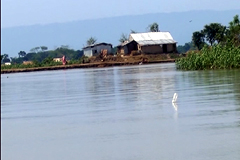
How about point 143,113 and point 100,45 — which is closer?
point 143,113

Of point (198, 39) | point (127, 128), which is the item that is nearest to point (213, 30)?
point (198, 39)

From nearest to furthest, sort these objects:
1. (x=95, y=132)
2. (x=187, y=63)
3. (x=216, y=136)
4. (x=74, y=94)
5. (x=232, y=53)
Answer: (x=216, y=136) < (x=95, y=132) < (x=74, y=94) < (x=232, y=53) < (x=187, y=63)

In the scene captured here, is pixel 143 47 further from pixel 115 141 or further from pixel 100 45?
pixel 115 141

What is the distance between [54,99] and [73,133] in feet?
27.6

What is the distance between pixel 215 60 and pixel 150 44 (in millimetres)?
28816

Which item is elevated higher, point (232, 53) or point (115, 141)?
point (232, 53)

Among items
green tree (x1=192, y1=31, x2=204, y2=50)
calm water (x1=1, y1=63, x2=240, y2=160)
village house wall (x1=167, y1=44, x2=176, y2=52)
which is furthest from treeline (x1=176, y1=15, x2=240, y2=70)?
green tree (x1=192, y1=31, x2=204, y2=50)

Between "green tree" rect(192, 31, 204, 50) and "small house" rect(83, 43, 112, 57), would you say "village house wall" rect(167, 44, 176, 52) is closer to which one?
"green tree" rect(192, 31, 204, 50)

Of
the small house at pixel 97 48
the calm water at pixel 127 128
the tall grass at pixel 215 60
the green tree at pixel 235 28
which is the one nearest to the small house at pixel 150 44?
the small house at pixel 97 48

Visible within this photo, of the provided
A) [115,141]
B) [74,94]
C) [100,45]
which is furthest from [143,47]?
[115,141]

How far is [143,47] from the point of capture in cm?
6372

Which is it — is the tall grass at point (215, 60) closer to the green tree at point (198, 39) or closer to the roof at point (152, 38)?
the roof at point (152, 38)

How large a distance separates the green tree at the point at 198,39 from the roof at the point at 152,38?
442cm

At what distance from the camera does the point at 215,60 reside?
34.9m
